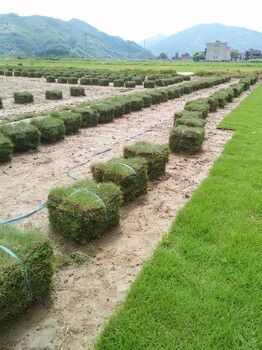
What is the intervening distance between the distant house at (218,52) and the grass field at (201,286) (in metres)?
185

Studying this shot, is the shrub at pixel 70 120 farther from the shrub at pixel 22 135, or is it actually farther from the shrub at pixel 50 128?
the shrub at pixel 22 135

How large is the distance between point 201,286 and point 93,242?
203 centimetres

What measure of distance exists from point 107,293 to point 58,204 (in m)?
1.83

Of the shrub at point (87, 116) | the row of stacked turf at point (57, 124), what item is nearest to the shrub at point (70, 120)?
the row of stacked turf at point (57, 124)

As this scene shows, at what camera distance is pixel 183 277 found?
14.3 ft

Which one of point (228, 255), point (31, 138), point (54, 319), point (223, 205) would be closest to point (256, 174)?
point (223, 205)

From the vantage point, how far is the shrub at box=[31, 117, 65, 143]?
11.1 metres

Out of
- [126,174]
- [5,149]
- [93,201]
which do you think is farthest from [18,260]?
[5,149]

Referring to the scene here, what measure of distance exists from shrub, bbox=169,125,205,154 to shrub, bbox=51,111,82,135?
4520 mm

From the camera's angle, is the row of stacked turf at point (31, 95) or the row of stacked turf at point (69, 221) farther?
the row of stacked turf at point (31, 95)

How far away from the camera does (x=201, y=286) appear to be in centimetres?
420

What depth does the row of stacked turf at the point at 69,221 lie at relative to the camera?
137 inches

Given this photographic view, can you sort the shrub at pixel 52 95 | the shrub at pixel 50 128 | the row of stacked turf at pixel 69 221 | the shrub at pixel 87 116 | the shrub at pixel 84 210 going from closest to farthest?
the row of stacked turf at pixel 69 221 < the shrub at pixel 84 210 < the shrub at pixel 50 128 < the shrub at pixel 87 116 < the shrub at pixel 52 95

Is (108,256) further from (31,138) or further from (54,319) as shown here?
(31,138)
